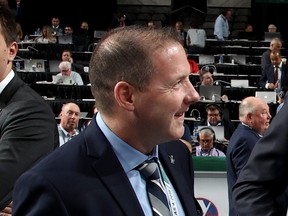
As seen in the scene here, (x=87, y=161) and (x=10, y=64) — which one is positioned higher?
(x=10, y=64)

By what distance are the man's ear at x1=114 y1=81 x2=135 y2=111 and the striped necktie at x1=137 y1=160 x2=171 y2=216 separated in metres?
0.16

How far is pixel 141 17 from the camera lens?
2292cm

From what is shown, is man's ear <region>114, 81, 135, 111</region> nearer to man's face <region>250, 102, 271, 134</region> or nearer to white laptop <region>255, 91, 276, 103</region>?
man's face <region>250, 102, 271, 134</region>

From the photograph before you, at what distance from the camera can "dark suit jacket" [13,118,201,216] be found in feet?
4.75

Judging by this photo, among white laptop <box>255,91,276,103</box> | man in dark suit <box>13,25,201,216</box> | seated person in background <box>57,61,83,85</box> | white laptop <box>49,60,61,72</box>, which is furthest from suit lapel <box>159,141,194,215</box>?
white laptop <box>49,60,61,72</box>

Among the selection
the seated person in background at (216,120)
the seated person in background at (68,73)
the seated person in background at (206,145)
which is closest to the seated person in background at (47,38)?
the seated person in background at (68,73)

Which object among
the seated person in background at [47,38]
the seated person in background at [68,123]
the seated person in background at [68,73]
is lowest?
the seated person in background at [68,123]

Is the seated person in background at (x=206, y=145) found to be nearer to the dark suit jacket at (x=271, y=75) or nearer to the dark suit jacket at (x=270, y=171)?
the dark suit jacket at (x=271, y=75)

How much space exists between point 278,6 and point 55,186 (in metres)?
22.4

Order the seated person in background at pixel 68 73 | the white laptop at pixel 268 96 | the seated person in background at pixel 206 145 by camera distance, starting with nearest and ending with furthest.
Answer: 1. the seated person in background at pixel 206 145
2. the white laptop at pixel 268 96
3. the seated person in background at pixel 68 73

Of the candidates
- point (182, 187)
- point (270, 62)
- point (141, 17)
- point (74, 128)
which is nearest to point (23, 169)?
point (182, 187)

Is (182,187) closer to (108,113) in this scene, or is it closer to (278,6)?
(108,113)

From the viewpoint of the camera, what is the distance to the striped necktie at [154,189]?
160 centimetres

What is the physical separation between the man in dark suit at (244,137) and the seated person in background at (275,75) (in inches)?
265
